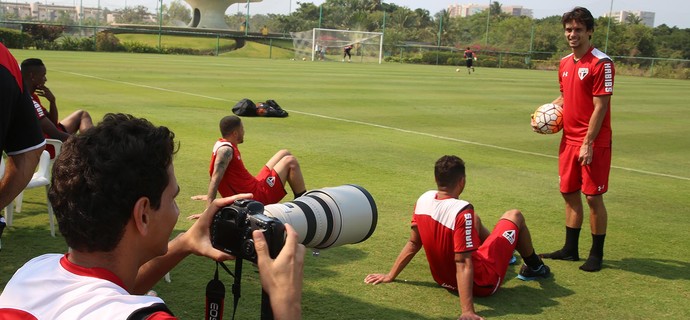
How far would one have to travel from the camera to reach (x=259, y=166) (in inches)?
407

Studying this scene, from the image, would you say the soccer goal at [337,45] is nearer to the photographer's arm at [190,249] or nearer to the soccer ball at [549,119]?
the soccer ball at [549,119]

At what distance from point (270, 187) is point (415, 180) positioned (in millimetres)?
2862

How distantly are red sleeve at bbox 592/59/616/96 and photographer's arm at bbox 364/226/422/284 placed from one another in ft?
6.86

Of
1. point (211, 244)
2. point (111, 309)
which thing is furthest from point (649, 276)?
point (111, 309)

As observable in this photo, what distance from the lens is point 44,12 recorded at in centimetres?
6278

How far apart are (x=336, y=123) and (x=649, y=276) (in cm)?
974

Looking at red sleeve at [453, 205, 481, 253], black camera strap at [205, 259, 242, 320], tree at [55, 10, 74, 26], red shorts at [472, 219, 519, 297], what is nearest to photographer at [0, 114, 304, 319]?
black camera strap at [205, 259, 242, 320]

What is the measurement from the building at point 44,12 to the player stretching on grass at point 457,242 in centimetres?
5816

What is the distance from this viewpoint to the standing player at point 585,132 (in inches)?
247

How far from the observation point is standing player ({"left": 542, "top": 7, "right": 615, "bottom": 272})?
6285 mm

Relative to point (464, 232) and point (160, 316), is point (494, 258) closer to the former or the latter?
point (464, 232)

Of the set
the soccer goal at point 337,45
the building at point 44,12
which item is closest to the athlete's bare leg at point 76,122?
the soccer goal at point 337,45

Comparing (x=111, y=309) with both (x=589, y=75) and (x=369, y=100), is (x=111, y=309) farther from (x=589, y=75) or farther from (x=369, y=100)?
(x=369, y=100)

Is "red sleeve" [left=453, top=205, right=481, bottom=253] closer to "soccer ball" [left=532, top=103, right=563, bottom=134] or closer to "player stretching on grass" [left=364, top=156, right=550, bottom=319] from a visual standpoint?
"player stretching on grass" [left=364, top=156, right=550, bottom=319]
